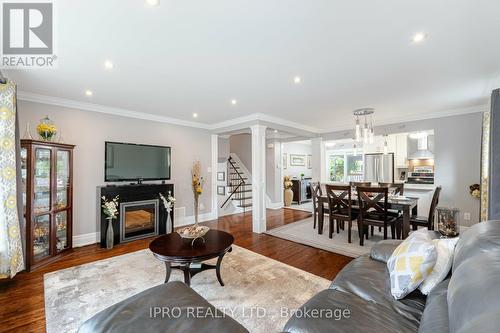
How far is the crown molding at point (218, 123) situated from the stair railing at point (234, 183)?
2.02 m

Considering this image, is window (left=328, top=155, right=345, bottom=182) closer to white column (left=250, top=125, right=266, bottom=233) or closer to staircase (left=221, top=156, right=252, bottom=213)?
staircase (left=221, top=156, right=252, bottom=213)

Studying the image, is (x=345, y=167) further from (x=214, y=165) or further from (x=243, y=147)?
(x=214, y=165)

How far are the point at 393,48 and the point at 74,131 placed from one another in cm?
466

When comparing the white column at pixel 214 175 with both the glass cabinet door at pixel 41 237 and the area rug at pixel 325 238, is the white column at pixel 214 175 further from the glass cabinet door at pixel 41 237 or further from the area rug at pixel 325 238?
the glass cabinet door at pixel 41 237

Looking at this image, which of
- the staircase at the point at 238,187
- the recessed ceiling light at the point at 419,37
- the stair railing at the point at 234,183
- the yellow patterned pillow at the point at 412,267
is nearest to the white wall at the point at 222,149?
the stair railing at the point at 234,183

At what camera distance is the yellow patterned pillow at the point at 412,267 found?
138cm

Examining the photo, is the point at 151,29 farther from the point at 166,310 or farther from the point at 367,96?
the point at 367,96

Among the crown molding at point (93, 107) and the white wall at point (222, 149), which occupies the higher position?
the crown molding at point (93, 107)

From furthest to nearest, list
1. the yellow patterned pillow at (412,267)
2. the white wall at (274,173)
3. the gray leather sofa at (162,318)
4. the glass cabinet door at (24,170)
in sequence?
the white wall at (274,173) < the glass cabinet door at (24,170) < the yellow patterned pillow at (412,267) < the gray leather sofa at (162,318)

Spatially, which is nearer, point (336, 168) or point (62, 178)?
point (62, 178)

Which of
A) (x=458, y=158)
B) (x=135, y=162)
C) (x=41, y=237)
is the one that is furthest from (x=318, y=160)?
(x=41, y=237)

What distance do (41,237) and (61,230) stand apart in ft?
1.00

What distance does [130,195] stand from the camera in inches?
159

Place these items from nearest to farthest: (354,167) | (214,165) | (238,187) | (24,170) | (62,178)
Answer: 1. (24,170)
2. (62,178)
3. (214,165)
4. (238,187)
5. (354,167)
